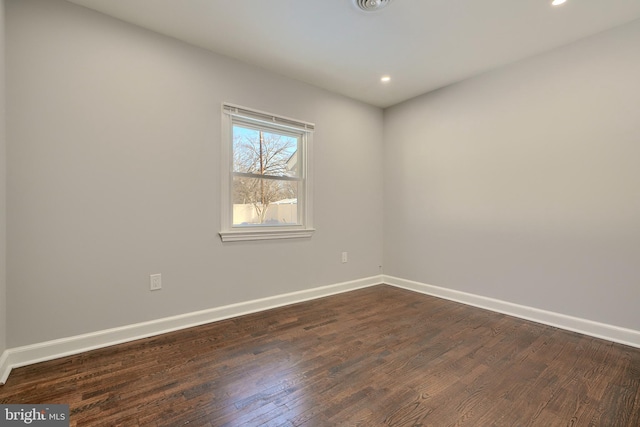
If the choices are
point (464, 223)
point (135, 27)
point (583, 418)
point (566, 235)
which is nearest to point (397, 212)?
point (464, 223)

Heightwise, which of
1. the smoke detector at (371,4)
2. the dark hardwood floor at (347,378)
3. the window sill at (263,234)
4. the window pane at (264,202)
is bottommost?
the dark hardwood floor at (347,378)

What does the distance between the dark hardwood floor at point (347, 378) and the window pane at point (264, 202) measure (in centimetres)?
107

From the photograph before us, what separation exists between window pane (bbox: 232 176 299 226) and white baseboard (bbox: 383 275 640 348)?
1.92m

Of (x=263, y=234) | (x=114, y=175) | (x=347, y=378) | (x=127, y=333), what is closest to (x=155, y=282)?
(x=127, y=333)

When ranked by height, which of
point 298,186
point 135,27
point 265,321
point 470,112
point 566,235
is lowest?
point 265,321

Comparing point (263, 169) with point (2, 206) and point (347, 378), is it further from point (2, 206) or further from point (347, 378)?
point (347, 378)

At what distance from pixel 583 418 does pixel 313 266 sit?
248 cm

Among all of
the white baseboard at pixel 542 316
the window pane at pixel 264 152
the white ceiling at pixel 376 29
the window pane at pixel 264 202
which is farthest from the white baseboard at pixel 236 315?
the white ceiling at pixel 376 29

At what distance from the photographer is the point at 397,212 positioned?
13.2 feet

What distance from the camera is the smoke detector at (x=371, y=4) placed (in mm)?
2034

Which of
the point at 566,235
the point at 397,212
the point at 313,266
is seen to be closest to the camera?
the point at 566,235

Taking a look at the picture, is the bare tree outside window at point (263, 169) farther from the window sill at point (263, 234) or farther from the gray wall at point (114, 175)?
the gray wall at point (114, 175)

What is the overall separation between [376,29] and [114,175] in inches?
94.8

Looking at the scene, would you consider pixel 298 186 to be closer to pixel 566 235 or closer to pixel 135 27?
pixel 135 27
